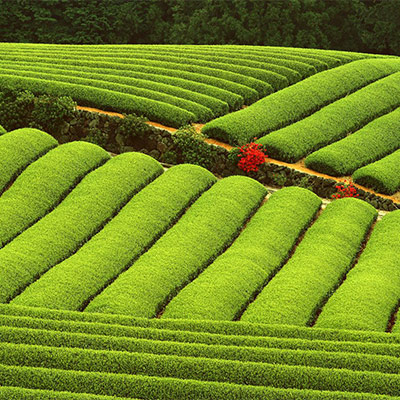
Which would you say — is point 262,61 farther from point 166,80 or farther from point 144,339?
point 144,339

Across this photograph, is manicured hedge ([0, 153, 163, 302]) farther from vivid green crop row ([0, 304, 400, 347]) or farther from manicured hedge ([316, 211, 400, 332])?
manicured hedge ([316, 211, 400, 332])

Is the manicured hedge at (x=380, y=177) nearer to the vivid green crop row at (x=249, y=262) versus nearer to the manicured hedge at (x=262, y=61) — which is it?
the vivid green crop row at (x=249, y=262)

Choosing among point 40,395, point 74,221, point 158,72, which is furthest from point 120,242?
point 158,72

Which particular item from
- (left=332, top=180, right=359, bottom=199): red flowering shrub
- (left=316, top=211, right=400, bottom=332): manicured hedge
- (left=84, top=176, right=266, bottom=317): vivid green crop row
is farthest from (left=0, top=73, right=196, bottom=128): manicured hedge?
(left=316, top=211, right=400, bottom=332): manicured hedge

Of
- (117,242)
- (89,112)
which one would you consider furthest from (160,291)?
(89,112)

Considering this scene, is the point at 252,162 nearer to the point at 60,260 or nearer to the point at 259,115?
the point at 259,115

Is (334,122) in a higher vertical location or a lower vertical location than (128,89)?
lower

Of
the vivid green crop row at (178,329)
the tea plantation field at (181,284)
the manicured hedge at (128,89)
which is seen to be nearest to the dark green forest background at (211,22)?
the manicured hedge at (128,89)
